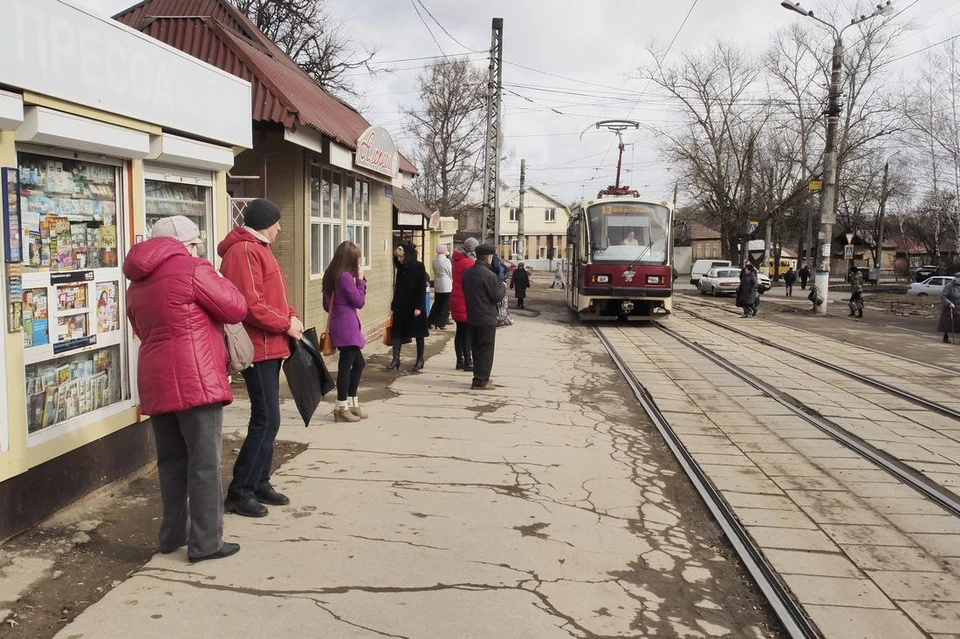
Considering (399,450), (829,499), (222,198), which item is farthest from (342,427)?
(829,499)

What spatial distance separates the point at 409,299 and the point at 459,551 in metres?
6.07

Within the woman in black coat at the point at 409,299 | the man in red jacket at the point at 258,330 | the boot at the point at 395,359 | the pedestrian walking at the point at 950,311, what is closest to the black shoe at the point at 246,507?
the man in red jacket at the point at 258,330

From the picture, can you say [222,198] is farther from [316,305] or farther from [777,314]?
[777,314]

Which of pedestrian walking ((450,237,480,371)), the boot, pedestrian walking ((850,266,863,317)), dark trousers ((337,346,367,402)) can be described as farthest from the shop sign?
pedestrian walking ((850,266,863,317))

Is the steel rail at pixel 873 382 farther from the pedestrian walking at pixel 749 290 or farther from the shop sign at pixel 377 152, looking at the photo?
the shop sign at pixel 377 152

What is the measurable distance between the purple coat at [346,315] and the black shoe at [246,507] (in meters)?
2.54

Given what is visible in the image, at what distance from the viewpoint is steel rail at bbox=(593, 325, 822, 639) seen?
3.73 m

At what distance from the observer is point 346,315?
7.14 metres

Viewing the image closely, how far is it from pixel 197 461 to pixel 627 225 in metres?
15.8

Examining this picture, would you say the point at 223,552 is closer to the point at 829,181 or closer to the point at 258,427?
the point at 258,427

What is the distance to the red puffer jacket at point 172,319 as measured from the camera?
12.3 feet

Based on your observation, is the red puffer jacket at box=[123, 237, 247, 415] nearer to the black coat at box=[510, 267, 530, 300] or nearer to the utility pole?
the utility pole

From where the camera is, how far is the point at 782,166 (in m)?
46.3

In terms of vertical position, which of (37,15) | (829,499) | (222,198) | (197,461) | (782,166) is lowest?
(829,499)
